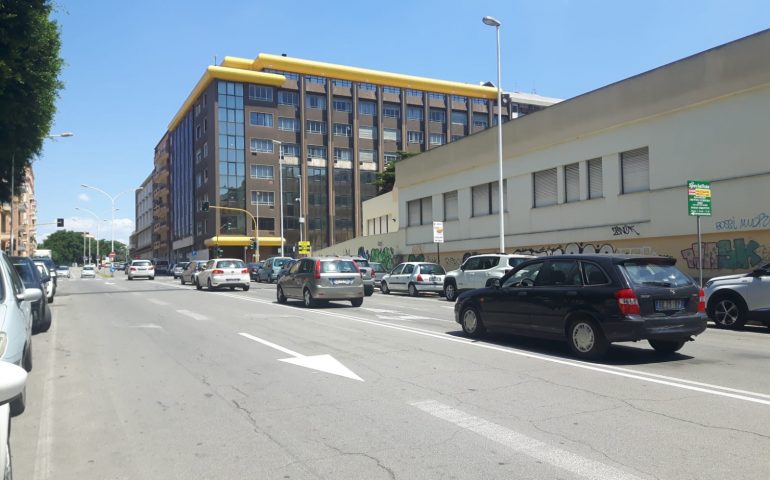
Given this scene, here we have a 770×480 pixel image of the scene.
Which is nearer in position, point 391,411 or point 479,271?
point 391,411

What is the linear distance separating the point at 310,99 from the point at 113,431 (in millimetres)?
76203

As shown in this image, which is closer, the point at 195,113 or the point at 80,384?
the point at 80,384

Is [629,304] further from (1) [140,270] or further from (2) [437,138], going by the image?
(2) [437,138]

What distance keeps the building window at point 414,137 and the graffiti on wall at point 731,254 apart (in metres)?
63.4

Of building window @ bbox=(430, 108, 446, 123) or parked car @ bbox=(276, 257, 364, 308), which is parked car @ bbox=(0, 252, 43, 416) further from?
building window @ bbox=(430, 108, 446, 123)

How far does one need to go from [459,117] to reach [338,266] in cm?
7198

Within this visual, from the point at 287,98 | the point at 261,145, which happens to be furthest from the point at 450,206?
the point at 287,98

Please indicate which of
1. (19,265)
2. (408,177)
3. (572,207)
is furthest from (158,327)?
(408,177)

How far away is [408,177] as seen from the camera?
1679 inches

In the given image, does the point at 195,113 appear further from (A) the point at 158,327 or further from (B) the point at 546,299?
(B) the point at 546,299

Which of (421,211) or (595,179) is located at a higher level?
(595,179)

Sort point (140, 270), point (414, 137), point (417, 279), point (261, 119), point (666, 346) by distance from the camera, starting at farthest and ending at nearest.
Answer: point (414, 137), point (261, 119), point (140, 270), point (417, 279), point (666, 346)

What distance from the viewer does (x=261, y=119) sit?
76.8 metres

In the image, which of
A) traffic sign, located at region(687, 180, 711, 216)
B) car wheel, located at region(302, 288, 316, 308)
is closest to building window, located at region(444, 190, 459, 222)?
car wheel, located at region(302, 288, 316, 308)
